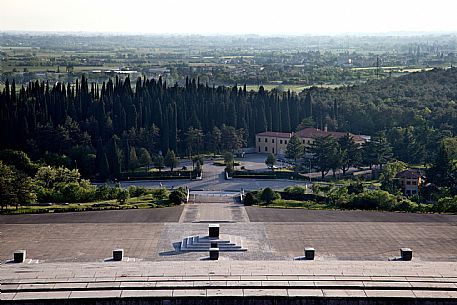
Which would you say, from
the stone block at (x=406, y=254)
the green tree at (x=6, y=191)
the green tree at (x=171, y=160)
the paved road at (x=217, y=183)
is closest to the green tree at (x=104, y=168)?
the paved road at (x=217, y=183)

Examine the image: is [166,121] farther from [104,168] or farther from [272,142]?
[272,142]

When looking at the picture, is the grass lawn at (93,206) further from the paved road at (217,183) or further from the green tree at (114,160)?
the green tree at (114,160)

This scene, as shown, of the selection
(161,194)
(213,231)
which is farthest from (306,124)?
(213,231)

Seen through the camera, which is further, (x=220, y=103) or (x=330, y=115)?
(x=330, y=115)

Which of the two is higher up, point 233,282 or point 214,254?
point 233,282

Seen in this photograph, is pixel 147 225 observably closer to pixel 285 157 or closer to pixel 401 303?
pixel 401 303

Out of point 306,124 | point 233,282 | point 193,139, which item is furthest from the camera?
point 306,124

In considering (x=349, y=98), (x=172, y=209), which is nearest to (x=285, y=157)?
(x=349, y=98)
